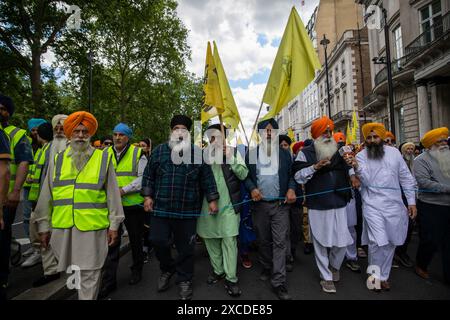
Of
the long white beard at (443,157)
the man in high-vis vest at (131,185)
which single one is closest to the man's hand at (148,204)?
the man in high-vis vest at (131,185)

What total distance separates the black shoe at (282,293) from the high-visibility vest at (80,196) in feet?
6.95

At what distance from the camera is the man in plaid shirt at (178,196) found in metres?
3.49

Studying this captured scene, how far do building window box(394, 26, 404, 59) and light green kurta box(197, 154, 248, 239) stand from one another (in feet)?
72.5

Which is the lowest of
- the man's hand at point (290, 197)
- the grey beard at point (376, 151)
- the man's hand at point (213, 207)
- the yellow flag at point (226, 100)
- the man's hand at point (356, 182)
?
the man's hand at point (213, 207)

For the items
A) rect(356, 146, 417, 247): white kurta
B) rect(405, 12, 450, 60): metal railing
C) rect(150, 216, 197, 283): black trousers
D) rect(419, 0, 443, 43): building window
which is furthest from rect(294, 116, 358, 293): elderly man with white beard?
rect(419, 0, 443, 43): building window

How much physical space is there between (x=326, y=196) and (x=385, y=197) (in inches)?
28.7

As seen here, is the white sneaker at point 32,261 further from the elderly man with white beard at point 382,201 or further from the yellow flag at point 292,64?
the elderly man with white beard at point 382,201

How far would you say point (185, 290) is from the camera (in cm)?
348

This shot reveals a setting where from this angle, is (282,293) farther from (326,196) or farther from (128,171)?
(128,171)

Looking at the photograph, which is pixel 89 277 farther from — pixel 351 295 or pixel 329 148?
pixel 329 148

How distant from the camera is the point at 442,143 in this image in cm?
405

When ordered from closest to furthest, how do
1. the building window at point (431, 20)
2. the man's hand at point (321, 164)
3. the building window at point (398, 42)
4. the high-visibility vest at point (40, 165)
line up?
the man's hand at point (321, 164) → the high-visibility vest at point (40, 165) → the building window at point (431, 20) → the building window at point (398, 42)
